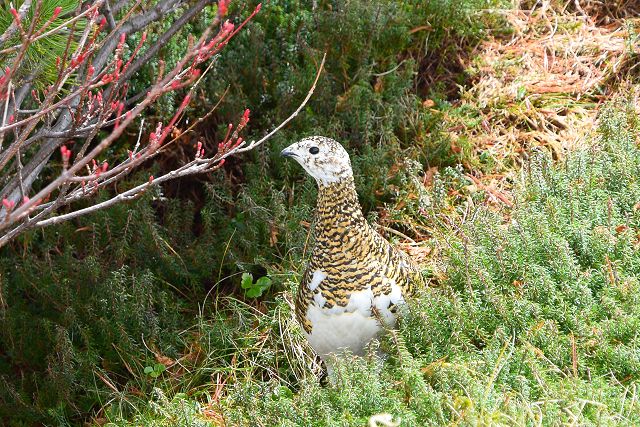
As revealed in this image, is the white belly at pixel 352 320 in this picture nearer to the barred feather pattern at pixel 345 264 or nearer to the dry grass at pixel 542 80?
the barred feather pattern at pixel 345 264

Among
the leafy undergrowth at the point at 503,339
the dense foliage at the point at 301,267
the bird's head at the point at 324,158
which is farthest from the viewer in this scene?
the bird's head at the point at 324,158

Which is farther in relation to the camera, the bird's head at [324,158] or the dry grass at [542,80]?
the dry grass at [542,80]

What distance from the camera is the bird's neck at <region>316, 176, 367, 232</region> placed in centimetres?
348

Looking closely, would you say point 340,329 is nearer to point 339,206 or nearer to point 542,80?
point 339,206

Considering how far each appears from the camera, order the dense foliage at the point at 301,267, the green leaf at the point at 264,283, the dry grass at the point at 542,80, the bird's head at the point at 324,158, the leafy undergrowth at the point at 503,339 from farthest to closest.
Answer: the dry grass at the point at 542,80, the green leaf at the point at 264,283, the bird's head at the point at 324,158, the dense foliage at the point at 301,267, the leafy undergrowth at the point at 503,339

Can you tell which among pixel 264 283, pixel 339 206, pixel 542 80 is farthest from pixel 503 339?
pixel 542 80

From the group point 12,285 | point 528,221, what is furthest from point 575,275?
point 12,285

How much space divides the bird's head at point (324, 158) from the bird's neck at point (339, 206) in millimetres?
26

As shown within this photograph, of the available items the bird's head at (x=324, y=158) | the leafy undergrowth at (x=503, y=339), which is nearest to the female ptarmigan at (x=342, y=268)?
the bird's head at (x=324, y=158)

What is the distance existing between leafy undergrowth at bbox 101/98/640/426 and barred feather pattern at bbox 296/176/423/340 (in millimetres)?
135

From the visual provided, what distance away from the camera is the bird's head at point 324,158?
344 cm

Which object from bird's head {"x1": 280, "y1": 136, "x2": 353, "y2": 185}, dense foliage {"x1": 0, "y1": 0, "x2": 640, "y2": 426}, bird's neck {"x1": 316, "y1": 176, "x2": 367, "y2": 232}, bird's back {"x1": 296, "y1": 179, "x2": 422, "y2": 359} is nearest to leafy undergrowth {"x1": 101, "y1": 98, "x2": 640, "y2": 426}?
dense foliage {"x1": 0, "y1": 0, "x2": 640, "y2": 426}

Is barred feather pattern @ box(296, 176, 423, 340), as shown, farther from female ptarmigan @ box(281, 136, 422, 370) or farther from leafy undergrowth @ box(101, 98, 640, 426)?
leafy undergrowth @ box(101, 98, 640, 426)

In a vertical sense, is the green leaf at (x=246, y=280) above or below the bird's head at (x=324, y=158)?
below
